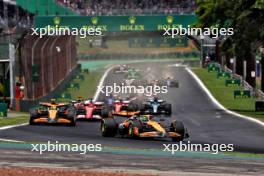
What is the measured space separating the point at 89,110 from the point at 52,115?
12.9 feet

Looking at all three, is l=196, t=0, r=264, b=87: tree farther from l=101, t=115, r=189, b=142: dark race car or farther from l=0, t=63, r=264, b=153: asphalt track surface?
l=101, t=115, r=189, b=142: dark race car

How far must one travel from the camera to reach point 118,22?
165 ft

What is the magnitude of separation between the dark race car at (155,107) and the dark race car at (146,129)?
1071 centimetres

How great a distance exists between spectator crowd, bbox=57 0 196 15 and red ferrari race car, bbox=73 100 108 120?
64.7 ft

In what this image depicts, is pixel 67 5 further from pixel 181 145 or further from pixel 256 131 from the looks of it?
pixel 181 145

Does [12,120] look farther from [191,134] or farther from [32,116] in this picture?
[191,134]

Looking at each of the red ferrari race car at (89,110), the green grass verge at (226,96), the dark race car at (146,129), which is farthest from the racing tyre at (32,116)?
the green grass verge at (226,96)

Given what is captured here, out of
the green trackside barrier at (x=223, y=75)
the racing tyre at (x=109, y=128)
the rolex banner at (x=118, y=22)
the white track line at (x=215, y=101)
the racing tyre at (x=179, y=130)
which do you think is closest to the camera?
the racing tyre at (x=179, y=130)

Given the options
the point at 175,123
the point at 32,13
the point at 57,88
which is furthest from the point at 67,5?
the point at 175,123

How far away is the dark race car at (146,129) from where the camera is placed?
24766 millimetres

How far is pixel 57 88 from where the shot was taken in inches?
2040

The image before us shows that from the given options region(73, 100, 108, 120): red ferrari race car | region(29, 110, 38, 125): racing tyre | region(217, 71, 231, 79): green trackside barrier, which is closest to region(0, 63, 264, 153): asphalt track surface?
region(73, 100, 108, 120): red ferrari race car

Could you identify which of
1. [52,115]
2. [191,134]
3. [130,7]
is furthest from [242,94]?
[191,134]

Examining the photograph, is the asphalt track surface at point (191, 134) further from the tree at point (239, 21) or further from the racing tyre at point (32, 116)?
the tree at point (239, 21)
